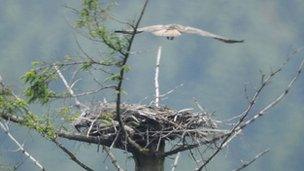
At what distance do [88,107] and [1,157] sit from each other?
76 cm

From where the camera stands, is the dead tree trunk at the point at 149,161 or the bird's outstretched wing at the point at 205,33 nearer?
the bird's outstretched wing at the point at 205,33

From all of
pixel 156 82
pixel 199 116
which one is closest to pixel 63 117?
pixel 199 116

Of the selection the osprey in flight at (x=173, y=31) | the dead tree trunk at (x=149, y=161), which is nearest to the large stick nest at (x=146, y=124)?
the dead tree trunk at (x=149, y=161)

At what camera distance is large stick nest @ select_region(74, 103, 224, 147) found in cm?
632

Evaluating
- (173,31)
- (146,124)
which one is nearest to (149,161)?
(146,124)

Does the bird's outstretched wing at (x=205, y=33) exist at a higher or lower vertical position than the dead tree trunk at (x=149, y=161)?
higher

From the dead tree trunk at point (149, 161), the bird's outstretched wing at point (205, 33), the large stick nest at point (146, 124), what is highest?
the bird's outstretched wing at point (205, 33)

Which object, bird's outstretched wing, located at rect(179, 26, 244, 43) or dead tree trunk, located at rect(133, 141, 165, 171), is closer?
bird's outstretched wing, located at rect(179, 26, 244, 43)

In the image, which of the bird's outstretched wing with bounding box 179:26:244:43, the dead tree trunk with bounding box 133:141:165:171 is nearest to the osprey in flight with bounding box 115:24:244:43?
the bird's outstretched wing with bounding box 179:26:244:43

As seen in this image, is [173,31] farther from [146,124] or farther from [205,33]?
[146,124]

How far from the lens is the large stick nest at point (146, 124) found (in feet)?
20.7

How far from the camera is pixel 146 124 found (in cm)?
652

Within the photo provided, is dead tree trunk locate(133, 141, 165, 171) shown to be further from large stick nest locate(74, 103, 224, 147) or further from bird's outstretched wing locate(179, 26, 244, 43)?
bird's outstretched wing locate(179, 26, 244, 43)

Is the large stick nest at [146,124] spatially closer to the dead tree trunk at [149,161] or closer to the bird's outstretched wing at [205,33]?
the dead tree trunk at [149,161]
